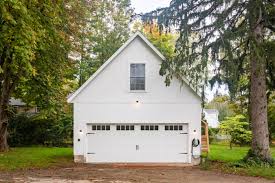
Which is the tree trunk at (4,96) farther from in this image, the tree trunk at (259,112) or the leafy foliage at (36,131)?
the tree trunk at (259,112)

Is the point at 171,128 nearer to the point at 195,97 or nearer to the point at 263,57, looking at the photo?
the point at 195,97

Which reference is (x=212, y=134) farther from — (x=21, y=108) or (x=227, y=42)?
(x=227, y=42)

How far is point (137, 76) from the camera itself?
23375 millimetres

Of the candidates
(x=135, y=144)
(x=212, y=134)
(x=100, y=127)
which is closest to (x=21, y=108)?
(x=212, y=134)

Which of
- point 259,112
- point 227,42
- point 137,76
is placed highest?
point 227,42

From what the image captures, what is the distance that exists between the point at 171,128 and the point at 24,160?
7443 millimetres

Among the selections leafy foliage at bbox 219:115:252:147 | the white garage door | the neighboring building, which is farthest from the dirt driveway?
the neighboring building

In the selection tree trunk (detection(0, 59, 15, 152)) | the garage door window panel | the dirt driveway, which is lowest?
the dirt driveway

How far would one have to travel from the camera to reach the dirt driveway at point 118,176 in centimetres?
1569

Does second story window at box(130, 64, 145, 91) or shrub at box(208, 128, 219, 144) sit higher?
second story window at box(130, 64, 145, 91)

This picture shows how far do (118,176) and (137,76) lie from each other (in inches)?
291

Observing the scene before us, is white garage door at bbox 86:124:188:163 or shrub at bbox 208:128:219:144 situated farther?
shrub at bbox 208:128:219:144

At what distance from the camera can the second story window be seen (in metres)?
23.4

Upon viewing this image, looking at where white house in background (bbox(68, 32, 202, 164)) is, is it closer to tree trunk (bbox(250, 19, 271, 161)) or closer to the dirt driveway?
tree trunk (bbox(250, 19, 271, 161))
